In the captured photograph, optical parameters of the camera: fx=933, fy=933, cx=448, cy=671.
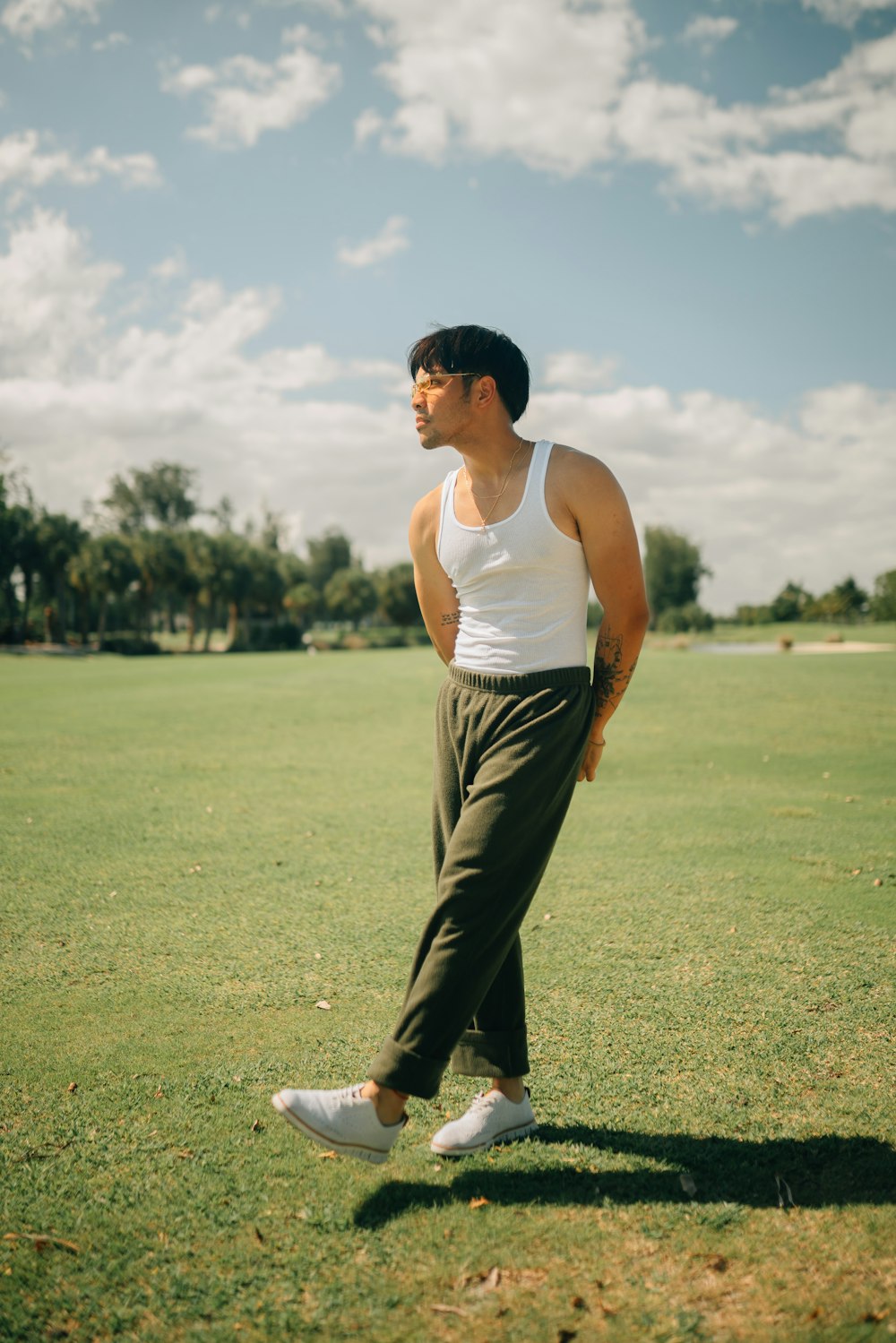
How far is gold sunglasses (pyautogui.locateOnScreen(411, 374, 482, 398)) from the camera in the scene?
3062 millimetres

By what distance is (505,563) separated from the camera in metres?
2.95

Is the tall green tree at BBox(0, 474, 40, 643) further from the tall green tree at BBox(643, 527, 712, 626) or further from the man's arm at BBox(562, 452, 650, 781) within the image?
the man's arm at BBox(562, 452, 650, 781)

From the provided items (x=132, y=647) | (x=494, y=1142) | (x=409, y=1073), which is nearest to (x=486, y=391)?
(x=409, y=1073)

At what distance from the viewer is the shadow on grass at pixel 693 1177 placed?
2666 millimetres

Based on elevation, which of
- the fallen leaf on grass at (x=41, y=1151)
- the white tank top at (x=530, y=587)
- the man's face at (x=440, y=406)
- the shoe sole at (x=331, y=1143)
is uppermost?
the man's face at (x=440, y=406)

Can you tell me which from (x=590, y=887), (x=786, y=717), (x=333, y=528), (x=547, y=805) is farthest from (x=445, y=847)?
(x=333, y=528)

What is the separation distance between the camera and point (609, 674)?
125 inches

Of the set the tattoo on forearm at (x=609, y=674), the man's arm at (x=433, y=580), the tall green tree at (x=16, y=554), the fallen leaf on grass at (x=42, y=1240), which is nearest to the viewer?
the fallen leaf on grass at (x=42, y=1240)

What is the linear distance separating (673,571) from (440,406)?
97.4 metres

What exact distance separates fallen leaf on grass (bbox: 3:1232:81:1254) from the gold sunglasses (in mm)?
2686

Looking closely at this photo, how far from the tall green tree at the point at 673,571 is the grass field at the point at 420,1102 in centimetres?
9102

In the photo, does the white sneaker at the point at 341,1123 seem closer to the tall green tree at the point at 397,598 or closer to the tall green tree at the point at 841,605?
the tall green tree at the point at 397,598

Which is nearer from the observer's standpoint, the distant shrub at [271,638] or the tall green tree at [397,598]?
the distant shrub at [271,638]

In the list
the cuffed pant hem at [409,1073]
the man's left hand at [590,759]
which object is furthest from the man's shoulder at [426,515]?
the cuffed pant hem at [409,1073]
